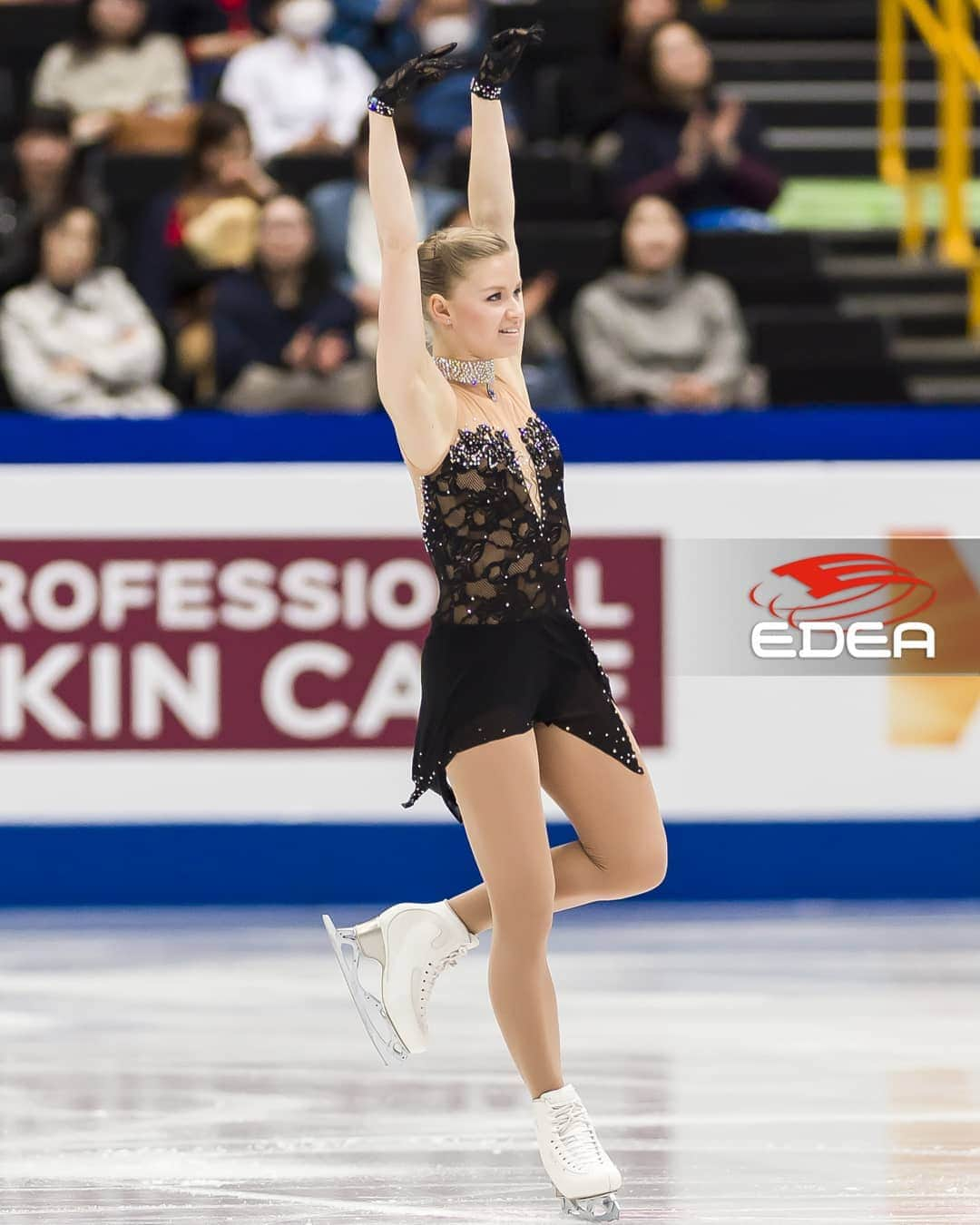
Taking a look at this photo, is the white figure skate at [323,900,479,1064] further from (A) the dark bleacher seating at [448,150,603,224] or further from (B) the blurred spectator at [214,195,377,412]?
(A) the dark bleacher seating at [448,150,603,224]

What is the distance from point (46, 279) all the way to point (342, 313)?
89 centimetres

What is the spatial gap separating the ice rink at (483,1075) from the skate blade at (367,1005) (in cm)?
19

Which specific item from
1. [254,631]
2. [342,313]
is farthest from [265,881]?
[342,313]

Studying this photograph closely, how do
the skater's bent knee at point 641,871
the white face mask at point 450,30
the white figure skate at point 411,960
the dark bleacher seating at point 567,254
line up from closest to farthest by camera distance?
the skater's bent knee at point 641,871 → the white figure skate at point 411,960 → the dark bleacher seating at point 567,254 → the white face mask at point 450,30

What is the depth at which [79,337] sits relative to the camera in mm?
7055

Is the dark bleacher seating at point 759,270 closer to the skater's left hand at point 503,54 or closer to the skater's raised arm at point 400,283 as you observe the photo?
the skater's left hand at point 503,54

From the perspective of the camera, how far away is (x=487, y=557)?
3.63 metres

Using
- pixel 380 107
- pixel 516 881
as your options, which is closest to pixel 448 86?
pixel 380 107

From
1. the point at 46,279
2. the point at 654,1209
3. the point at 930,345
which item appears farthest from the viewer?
the point at 930,345

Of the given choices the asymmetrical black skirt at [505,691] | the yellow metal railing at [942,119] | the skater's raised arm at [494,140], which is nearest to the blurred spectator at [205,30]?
the yellow metal railing at [942,119]

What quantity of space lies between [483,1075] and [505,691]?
126 centimetres

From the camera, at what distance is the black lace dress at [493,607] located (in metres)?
3.61

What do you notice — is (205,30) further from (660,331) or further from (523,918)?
(523,918)

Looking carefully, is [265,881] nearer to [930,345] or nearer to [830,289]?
[830,289]
